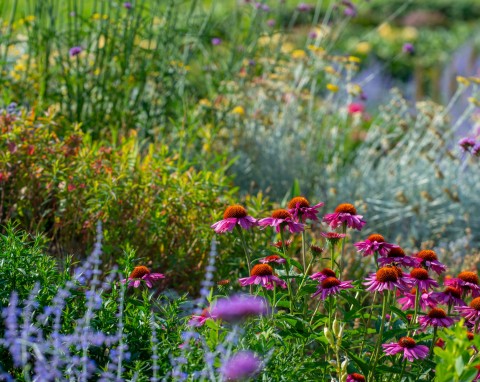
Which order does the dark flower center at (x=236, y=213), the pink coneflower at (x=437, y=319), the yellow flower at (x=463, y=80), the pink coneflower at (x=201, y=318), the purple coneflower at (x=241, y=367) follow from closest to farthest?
the purple coneflower at (x=241, y=367)
the pink coneflower at (x=201, y=318)
the pink coneflower at (x=437, y=319)
the dark flower center at (x=236, y=213)
the yellow flower at (x=463, y=80)

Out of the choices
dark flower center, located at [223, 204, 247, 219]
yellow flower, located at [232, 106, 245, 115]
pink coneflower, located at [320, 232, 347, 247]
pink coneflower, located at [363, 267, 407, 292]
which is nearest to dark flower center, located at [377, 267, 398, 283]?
pink coneflower, located at [363, 267, 407, 292]

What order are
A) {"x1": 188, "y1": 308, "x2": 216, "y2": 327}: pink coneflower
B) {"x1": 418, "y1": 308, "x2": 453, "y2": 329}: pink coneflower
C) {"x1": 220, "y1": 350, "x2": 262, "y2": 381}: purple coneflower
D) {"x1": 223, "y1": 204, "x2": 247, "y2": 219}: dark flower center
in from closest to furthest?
1. {"x1": 220, "y1": 350, "x2": 262, "y2": 381}: purple coneflower
2. {"x1": 188, "y1": 308, "x2": 216, "y2": 327}: pink coneflower
3. {"x1": 418, "y1": 308, "x2": 453, "y2": 329}: pink coneflower
4. {"x1": 223, "y1": 204, "x2": 247, "y2": 219}: dark flower center

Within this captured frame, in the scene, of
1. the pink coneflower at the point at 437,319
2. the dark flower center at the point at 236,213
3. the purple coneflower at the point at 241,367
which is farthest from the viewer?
the dark flower center at the point at 236,213

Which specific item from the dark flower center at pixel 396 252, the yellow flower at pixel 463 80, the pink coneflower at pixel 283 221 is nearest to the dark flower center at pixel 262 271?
the pink coneflower at pixel 283 221

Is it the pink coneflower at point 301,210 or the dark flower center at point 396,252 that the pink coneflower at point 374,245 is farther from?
Result: the pink coneflower at point 301,210

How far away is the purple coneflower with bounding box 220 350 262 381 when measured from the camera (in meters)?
1.76

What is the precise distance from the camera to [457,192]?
16.2 ft

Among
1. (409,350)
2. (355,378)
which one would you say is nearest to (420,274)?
(409,350)

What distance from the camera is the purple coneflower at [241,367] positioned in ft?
5.78

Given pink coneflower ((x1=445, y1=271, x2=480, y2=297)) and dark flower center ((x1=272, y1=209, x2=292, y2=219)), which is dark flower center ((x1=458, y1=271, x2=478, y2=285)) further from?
dark flower center ((x1=272, y1=209, x2=292, y2=219))

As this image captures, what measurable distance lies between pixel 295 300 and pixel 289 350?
260 mm

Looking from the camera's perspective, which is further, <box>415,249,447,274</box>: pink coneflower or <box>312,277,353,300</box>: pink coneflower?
<box>415,249,447,274</box>: pink coneflower

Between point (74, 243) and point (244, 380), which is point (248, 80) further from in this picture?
point (244, 380)

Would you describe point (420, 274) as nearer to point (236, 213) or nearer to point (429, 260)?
point (429, 260)
